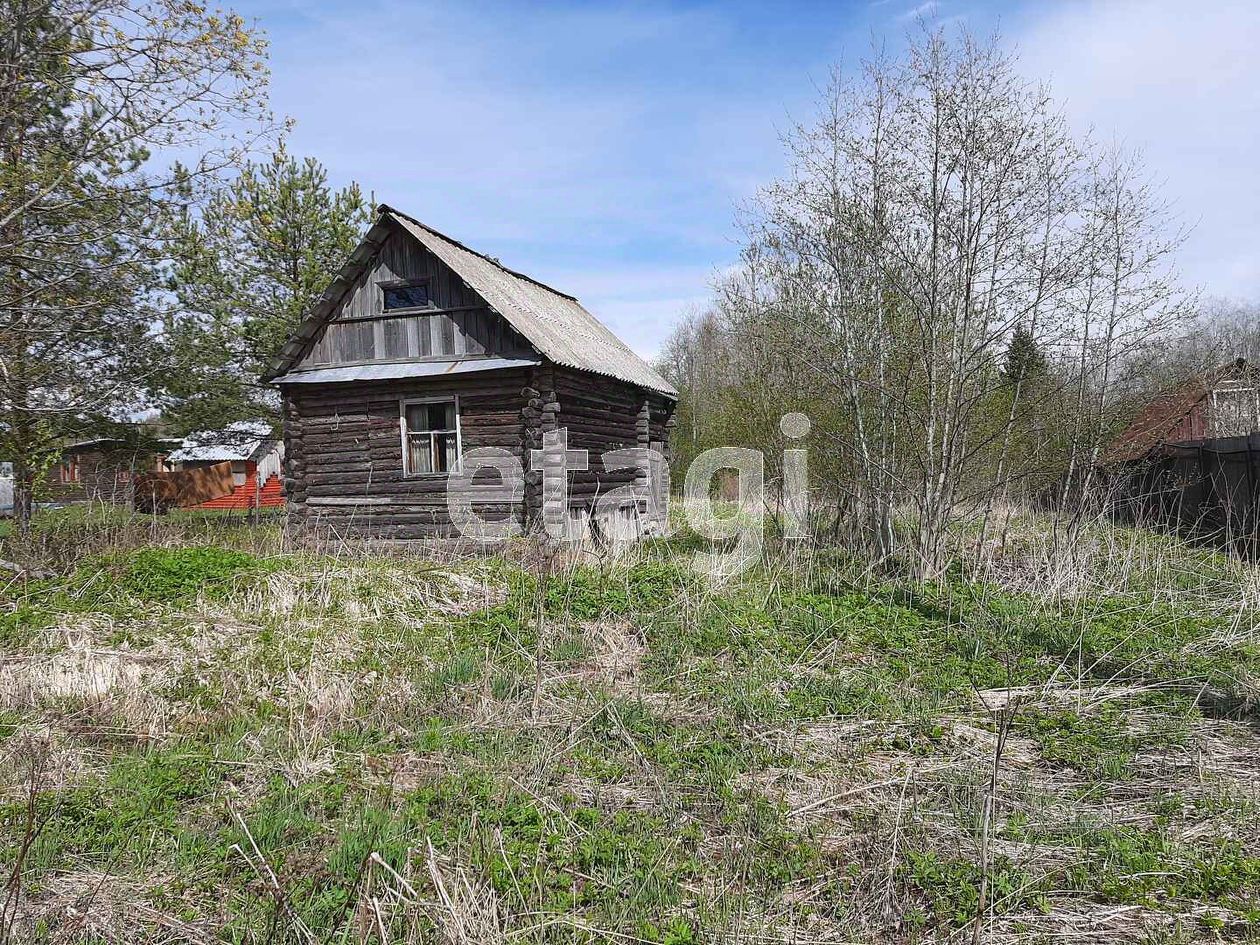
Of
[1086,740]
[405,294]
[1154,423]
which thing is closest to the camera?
[1086,740]

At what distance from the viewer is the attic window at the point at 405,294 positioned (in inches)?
519

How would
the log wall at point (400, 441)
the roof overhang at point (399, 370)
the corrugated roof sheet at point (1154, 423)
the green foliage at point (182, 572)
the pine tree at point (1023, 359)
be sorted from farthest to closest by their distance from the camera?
the log wall at point (400, 441)
the roof overhang at point (399, 370)
the corrugated roof sheet at point (1154, 423)
the pine tree at point (1023, 359)
the green foliage at point (182, 572)

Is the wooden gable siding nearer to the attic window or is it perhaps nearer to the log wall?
the attic window

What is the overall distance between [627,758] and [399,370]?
32.2 ft

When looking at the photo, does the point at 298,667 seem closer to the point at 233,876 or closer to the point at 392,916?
the point at 233,876

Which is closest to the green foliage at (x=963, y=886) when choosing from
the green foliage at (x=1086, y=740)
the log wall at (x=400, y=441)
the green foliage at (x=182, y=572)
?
the green foliage at (x=1086, y=740)

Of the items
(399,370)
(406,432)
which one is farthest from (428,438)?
(399,370)

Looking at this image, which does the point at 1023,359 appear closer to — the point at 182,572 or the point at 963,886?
the point at 963,886

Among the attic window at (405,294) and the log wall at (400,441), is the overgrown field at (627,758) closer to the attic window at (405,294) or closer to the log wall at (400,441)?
the log wall at (400,441)

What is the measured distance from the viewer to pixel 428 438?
13.6 m

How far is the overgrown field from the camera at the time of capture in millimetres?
3109

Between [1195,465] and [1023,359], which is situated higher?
[1023,359]

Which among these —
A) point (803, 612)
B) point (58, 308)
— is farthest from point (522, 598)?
point (58, 308)

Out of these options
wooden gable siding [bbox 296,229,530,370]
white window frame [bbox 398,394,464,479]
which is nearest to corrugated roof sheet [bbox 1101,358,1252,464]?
wooden gable siding [bbox 296,229,530,370]
